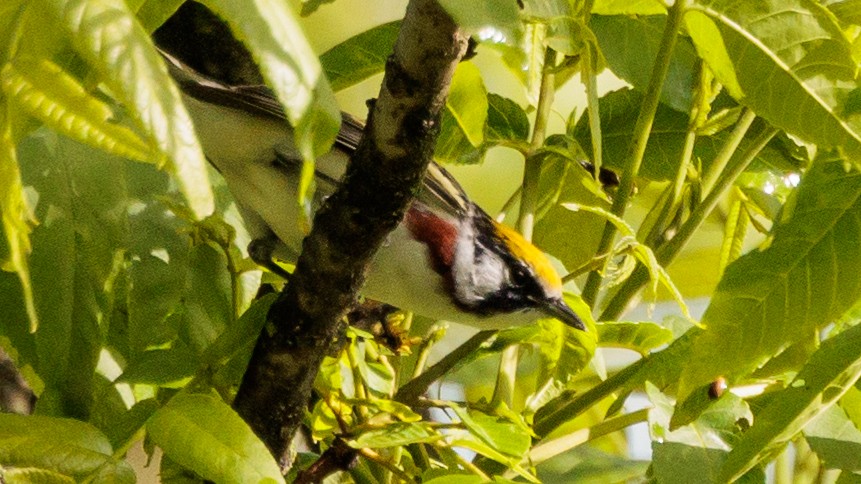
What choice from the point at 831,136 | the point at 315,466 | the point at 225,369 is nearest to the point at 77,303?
the point at 225,369

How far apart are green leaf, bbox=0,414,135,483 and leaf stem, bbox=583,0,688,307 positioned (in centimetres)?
64

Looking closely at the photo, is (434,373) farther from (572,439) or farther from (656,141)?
(656,141)

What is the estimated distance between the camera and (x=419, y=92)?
0.79 m

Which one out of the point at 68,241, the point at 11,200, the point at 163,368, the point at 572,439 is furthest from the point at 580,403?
the point at 11,200

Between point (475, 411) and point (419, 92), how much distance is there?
0.52 m

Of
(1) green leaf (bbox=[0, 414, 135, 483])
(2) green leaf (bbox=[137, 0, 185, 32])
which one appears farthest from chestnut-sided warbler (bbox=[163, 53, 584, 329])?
(2) green leaf (bbox=[137, 0, 185, 32])

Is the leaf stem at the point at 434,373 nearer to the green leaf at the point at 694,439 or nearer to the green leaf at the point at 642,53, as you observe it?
the green leaf at the point at 694,439

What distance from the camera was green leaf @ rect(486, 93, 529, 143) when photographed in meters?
1.45

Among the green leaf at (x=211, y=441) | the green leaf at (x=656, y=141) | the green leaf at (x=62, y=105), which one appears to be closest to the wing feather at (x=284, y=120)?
the green leaf at (x=656, y=141)

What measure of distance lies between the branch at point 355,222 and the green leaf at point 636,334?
1.08 feet

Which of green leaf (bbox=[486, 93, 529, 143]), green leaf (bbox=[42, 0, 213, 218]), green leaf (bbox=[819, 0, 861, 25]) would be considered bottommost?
green leaf (bbox=[486, 93, 529, 143])

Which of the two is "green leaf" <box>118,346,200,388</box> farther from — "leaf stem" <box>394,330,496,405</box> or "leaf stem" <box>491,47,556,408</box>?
"leaf stem" <box>491,47,556,408</box>

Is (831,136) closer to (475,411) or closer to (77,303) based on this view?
(475,411)

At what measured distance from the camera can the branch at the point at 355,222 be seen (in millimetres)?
763
